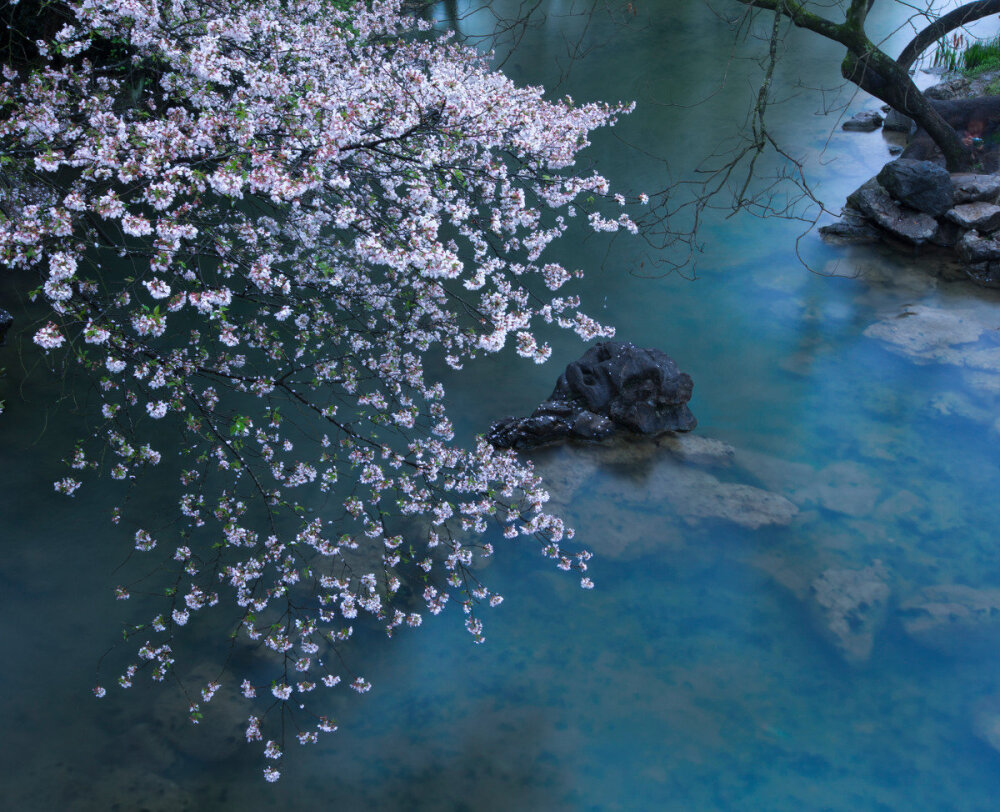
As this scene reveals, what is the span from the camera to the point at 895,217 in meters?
9.05

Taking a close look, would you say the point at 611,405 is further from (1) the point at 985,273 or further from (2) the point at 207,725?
(1) the point at 985,273

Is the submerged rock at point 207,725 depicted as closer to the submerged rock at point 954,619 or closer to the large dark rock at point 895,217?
the submerged rock at point 954,619

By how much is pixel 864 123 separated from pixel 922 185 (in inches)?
143

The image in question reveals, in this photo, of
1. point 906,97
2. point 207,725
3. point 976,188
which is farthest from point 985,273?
point 207,725

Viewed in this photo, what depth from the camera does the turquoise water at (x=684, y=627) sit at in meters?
4.43

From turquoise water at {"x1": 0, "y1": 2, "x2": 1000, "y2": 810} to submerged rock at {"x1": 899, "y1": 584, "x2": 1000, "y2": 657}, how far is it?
0.06 feet

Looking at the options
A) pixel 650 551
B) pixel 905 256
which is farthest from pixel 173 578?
pixel 905 256

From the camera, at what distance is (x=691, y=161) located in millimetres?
11047

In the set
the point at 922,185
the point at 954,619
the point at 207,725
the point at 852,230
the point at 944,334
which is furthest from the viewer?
the point at 852,230

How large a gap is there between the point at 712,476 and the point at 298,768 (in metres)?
3.61

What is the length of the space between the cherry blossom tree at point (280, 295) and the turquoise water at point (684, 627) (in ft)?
0.90

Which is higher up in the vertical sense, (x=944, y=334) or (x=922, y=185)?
(x=922, y=185)

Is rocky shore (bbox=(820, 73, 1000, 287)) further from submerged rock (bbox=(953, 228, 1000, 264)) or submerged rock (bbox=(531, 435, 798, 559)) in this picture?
submerged rock (bbox=(531, 435, 798, 559))

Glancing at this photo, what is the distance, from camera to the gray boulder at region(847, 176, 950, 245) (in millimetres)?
8898
